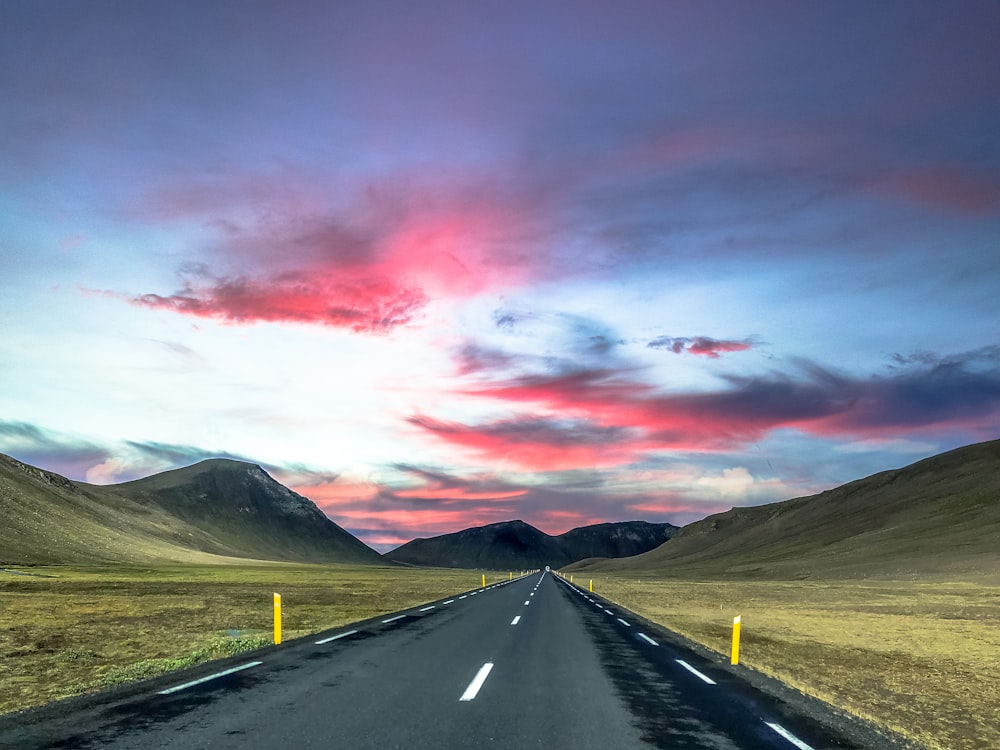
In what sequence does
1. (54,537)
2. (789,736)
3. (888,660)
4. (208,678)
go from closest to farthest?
(789,736) → (208,678) → (888,660) → (54,537)

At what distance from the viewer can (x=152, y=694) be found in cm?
1097

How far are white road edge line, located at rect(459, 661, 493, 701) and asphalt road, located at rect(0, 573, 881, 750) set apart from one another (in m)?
0.02

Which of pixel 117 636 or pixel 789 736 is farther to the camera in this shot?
pixel 117 636

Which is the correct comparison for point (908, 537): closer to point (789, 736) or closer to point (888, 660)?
point (888, 660)

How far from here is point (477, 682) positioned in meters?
12.5

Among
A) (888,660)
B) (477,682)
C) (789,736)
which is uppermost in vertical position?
(477,682)

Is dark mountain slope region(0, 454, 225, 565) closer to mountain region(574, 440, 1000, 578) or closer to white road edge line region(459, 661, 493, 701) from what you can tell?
mountain region(574, 440, 1000, 578)

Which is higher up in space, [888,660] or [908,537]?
[908,537]

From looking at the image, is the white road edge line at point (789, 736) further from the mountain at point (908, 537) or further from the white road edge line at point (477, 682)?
the mountain at point (908, 537)

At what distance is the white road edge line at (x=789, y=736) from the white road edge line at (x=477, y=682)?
14.2 feet

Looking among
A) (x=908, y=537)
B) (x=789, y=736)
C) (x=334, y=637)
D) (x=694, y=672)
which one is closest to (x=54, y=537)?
(x=334, y=637)

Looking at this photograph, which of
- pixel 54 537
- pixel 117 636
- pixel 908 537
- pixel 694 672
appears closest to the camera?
pixel 694 672

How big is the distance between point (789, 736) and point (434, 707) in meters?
4.76

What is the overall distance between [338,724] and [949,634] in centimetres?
2856
